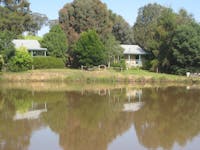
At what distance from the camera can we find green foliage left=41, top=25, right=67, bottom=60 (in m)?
52.3

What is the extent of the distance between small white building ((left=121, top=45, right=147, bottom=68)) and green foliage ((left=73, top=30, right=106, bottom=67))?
10.6 metres

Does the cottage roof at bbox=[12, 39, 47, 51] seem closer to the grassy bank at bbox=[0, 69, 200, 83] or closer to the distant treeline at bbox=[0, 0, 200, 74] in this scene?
the distant treeline at bbox=[0, 0, 200, 74]

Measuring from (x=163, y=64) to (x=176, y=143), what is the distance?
3810 cm

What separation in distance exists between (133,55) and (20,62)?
71.8 feet

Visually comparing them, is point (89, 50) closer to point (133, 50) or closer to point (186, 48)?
point (186, 48)

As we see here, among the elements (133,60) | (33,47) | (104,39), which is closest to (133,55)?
(133,60)

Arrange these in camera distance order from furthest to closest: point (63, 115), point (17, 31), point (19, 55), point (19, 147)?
point (17, 31) → point (19, 55) → point (63, 115) → point (19, 147)

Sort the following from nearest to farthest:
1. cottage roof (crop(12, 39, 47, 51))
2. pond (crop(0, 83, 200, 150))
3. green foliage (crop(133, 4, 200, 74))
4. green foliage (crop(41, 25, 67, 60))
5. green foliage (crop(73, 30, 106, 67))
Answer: pond (crop(0, 83, 200, 150))
green foliage (crop(133, 4, 200, 74))
green foliage (crop(73, 30, 106, 67))
green foliage (crop(41, 25, 67, 60))
cottage roof (crop(12, 39, 47, 51))

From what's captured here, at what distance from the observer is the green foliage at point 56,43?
2061 inches

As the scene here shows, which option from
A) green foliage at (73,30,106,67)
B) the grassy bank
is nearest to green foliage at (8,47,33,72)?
the grassy bank

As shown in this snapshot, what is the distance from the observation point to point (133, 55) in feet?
203

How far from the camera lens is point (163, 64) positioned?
50.7 metres

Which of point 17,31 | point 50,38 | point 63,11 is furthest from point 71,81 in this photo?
point 17,31

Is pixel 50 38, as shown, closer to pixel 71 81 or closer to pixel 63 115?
pixel 71 81
